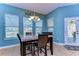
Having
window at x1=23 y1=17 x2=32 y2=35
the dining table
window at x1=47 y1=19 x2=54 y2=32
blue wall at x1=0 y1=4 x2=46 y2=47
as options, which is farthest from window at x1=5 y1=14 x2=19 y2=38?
window at x1=47 y1=19 x2=54 y2=32

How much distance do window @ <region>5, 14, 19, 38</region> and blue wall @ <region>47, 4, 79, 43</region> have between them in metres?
1.14

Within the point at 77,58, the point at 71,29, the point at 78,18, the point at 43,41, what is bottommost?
the point at 77,58

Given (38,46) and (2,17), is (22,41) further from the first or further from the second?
(2,17)

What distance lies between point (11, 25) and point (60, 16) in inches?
77.2

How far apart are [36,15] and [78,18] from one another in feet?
5.42

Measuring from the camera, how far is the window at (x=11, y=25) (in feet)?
11.8

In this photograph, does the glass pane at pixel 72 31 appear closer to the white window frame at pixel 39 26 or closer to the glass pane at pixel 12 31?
the white window frame at pixel 39 26

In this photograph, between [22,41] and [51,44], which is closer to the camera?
[22,41]

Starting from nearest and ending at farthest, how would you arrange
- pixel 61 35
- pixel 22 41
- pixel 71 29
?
pixel 22 41 → pixel 71 29 → pixel 61 35

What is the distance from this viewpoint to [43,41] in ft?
11.3

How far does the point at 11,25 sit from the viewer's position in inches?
142

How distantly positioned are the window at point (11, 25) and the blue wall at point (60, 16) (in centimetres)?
114

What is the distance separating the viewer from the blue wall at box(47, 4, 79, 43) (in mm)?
3946

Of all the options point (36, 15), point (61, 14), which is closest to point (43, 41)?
Result: point (36, 15)
